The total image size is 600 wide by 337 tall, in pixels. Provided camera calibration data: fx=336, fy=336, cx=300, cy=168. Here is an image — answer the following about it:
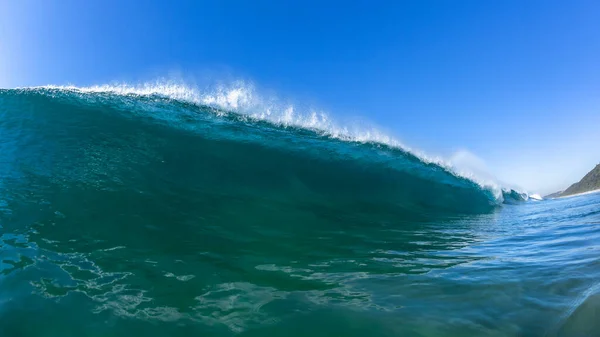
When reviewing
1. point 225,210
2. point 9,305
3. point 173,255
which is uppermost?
point 225,210

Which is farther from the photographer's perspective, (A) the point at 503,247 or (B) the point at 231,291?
(A) the point at 503,247

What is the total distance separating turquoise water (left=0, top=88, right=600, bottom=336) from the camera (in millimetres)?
2715

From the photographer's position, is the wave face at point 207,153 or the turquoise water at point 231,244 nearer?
the turquoise water at point 231,244

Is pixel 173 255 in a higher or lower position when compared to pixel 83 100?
lower

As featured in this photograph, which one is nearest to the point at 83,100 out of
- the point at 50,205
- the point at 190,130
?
the point at 190,130

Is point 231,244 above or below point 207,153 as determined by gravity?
below

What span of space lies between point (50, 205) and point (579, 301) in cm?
702

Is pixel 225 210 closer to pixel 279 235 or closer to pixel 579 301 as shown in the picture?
pixel 279 235

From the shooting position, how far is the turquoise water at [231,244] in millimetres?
2715

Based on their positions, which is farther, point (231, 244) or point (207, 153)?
point (207, 153)

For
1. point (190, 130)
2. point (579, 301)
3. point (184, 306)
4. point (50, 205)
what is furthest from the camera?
point (190, 130)

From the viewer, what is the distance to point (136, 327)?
267 centimetres

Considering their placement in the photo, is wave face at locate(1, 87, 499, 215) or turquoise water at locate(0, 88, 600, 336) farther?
wave face at locate(1, 87, 499, 215)

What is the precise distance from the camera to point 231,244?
4.66 metres
